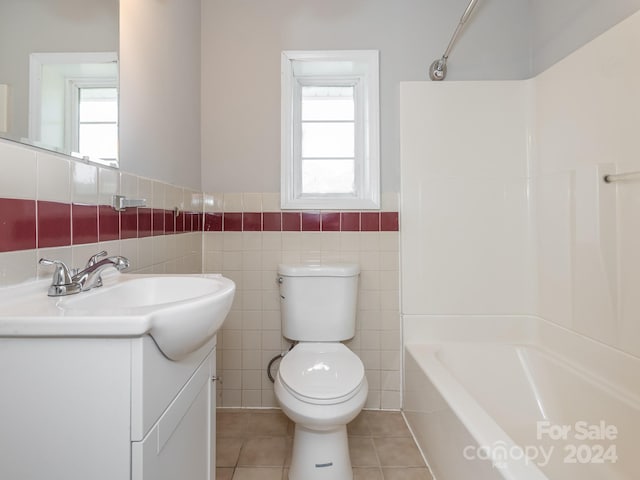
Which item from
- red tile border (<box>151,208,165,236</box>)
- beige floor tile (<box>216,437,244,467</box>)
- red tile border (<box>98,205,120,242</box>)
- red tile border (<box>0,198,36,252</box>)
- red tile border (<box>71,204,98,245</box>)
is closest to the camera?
red tile border (<box>0,198,36,252</box>)

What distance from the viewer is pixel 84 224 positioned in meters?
0.96

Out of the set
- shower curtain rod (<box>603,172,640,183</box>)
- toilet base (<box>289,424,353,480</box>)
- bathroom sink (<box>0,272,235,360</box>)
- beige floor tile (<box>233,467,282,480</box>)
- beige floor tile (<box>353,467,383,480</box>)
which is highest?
shower curtain rod (<box>603,172,640,183</box>)

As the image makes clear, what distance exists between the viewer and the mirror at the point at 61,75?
758 mm

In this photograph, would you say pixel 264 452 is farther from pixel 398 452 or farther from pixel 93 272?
pixel 93 272

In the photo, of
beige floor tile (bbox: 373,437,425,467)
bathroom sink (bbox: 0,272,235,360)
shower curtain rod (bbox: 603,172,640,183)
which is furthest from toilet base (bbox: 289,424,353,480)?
shower curtain rod (bbox: 603,172,640,183)

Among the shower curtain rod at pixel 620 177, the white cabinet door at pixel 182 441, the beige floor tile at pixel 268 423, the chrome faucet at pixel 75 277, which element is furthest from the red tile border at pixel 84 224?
the shower curtain rod at pixel 620 177

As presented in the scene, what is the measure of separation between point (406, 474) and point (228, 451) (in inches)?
31.3

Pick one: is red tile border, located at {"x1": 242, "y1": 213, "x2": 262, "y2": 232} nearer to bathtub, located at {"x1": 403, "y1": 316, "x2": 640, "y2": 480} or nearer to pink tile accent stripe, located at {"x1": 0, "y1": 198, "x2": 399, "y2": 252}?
→ pink tile accent stripe, located at {"x1": 0, "y1": 198, "x2": 399, "y2": 252}

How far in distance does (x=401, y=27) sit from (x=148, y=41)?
1.30m

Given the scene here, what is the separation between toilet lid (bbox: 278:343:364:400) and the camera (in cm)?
127

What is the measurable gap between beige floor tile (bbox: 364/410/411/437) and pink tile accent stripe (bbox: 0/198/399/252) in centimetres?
100

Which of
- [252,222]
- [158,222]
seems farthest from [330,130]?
[158,222]

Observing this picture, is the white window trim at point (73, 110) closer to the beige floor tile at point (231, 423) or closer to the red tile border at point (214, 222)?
the red tile border at point (214, 222)

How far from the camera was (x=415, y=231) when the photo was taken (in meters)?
1.84
